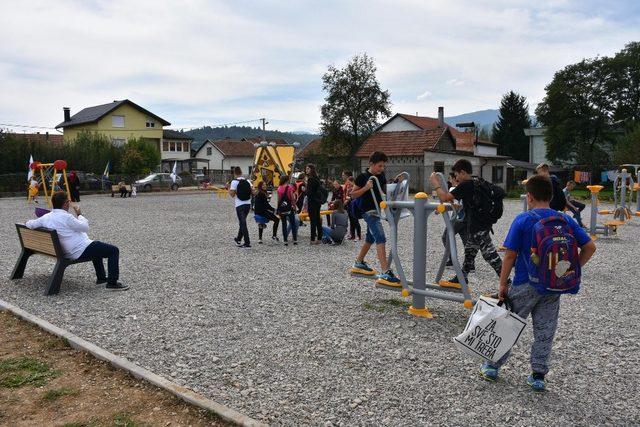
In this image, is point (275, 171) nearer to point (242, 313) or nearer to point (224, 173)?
point (242, 313)

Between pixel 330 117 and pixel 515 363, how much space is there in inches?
2056

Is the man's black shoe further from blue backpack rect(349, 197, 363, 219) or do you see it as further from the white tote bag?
the white tote bag

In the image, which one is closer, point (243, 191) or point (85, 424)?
point (85, 424)

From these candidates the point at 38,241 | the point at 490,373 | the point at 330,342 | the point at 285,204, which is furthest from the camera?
the point at 285,204

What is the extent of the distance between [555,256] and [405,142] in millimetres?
40971

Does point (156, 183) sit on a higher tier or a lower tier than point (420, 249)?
lower

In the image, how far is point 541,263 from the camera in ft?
11.9

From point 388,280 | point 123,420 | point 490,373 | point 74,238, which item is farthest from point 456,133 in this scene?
point 123,420

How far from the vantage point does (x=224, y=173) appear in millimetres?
58188

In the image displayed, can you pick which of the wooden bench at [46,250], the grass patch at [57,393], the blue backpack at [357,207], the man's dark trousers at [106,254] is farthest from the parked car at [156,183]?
the grass patch at [57,393]

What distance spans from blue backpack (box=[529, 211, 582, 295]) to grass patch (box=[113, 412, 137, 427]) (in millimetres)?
2850

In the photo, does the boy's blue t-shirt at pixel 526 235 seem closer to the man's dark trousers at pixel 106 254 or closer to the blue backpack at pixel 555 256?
the blue backpack at pixel 555 256

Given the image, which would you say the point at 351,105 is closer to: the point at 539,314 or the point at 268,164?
the point at 268,164

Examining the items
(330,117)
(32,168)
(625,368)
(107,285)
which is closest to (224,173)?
(330,117)
